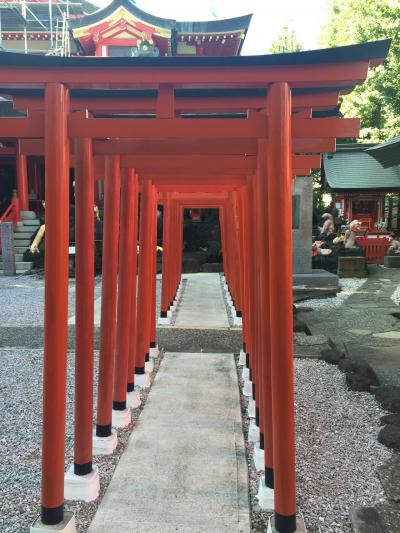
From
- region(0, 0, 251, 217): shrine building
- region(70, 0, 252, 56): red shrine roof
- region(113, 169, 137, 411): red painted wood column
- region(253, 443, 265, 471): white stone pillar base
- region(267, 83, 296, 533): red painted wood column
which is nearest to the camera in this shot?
region(267, 83, 296, 533): red painted wood column

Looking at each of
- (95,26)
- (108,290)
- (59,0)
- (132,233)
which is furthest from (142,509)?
(59,0)

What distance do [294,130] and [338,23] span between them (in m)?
21.6

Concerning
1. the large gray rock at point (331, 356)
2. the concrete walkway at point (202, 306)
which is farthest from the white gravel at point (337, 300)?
the large gray rock at point (331, 356)

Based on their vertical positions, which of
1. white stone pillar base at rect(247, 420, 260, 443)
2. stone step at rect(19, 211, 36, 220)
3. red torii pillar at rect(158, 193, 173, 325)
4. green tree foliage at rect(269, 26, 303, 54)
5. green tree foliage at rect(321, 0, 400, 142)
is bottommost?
white stone pillar base at rect(247, 420, 260, 443)

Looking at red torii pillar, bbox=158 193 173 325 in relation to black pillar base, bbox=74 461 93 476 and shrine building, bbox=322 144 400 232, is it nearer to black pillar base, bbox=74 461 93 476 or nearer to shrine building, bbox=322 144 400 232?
black pillar base, bbox=74 461 93 476

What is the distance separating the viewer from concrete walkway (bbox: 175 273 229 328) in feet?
25.6

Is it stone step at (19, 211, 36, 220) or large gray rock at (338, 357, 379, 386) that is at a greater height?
stone step at (19, 211, 36, 220)

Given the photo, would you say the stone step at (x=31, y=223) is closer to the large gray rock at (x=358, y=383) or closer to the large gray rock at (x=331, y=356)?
the large gray rock at (x=331, y=356)

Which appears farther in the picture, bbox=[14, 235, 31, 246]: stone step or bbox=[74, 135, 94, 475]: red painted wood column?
bbox=[14, 235, 31, 246]: stone step

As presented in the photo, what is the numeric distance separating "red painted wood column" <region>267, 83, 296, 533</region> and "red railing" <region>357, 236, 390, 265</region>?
646 inches

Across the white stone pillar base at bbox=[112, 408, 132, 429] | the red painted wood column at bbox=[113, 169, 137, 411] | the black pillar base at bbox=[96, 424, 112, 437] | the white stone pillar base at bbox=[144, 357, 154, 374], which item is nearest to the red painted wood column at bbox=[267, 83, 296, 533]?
the black pillar base at bbox=[96, 424, 112, 437]

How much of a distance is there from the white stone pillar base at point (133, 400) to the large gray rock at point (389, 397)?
231 centimetres

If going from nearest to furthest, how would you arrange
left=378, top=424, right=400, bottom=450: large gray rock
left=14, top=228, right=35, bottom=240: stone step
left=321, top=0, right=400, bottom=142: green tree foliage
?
left=378, top=424, right=400, bottom=450: large gray rock < left=14, top=228, right=35, bottom=240: stone step < left=321, top=0, right=400, bottom=142: green tree foliage

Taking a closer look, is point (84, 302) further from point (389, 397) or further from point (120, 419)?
point (389, 397)
